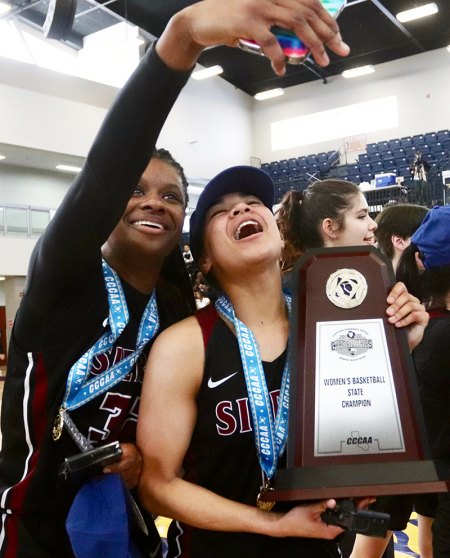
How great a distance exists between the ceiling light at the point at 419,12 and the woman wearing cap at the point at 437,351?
12.5 metres

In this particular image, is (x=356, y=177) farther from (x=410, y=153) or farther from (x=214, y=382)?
(x=214, y=382)

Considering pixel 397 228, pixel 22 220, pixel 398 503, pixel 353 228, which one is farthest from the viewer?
pixel 22 220

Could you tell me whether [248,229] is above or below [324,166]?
below

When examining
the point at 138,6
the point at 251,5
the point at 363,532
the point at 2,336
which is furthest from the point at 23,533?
the point at 2,336

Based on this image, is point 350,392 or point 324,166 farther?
point 324,166

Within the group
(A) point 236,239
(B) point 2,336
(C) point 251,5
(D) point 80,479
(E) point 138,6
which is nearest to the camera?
(C) point 251,5

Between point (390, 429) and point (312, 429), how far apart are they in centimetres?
14

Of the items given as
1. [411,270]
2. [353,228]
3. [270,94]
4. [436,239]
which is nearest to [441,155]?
[270,94]

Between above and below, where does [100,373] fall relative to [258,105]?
below

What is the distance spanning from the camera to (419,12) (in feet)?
41.8

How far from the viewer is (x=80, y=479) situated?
1.08m

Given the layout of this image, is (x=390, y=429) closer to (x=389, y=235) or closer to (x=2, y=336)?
(x=389, y=235)

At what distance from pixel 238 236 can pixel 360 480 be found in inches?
23.3

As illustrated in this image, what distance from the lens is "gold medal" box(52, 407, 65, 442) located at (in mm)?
1128
